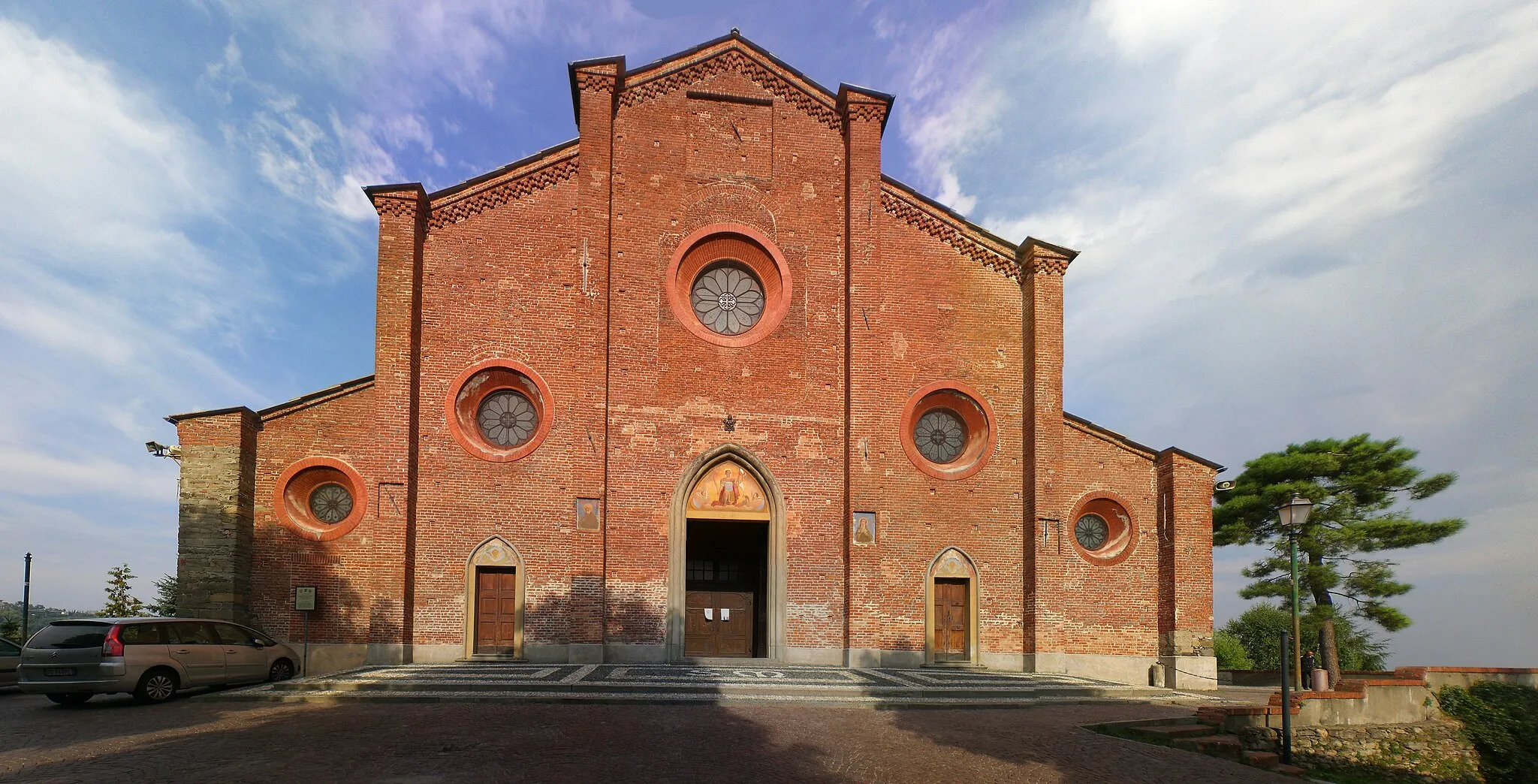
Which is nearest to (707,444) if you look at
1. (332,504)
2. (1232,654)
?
(332,504)

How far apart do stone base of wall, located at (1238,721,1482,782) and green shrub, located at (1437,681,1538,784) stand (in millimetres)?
175

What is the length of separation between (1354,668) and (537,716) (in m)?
23.6

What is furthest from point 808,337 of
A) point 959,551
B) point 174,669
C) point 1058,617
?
point 174,669

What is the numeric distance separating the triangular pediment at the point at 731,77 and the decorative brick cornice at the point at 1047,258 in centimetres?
534

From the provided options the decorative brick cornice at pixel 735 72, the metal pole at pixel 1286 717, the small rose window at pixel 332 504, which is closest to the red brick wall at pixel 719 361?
the decorative brick cornice at pixel 735 72

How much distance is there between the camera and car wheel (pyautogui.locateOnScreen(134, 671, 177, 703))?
12203mm

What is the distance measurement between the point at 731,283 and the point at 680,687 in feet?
31.0

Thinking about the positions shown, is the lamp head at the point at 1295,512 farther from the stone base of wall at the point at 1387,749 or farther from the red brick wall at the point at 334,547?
the red brick wall at the point at 334,547

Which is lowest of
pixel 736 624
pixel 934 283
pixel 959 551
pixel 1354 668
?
pixel 1354 668

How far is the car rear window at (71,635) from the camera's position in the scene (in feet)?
39.4

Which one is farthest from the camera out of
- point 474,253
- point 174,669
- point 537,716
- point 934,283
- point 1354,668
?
point 1354,668

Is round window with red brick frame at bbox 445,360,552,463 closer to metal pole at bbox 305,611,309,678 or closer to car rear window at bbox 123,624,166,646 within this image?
metal pole at bbox 305,611,309,678

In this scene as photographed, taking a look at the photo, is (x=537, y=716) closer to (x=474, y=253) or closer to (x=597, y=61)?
(x=474, y=253)

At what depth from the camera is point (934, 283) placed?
63.5 ft
